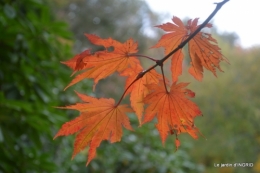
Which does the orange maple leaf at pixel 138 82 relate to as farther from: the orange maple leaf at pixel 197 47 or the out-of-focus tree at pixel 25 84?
the out-of-focus tree at pixel 25 84

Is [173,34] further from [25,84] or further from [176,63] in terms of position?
[25,84]

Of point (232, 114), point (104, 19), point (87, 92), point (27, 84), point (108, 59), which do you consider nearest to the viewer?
point (108, 59)

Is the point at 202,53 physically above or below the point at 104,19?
below

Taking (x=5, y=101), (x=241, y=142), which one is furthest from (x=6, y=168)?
(x=241, y=142)

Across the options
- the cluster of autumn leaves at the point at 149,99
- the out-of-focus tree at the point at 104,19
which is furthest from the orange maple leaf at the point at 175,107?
the out-of-focus tree at the point at 104,19

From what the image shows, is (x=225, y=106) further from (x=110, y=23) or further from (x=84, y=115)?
(x=84, y=115)

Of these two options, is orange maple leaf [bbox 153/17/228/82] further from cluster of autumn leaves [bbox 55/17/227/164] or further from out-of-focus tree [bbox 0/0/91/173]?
out-of-focus tree [bbox 0/0/91/173]

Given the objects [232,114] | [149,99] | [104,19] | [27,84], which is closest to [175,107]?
[149,99]

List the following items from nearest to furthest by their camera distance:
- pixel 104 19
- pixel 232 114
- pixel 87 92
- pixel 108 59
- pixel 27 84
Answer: pixel 108 59 < pixel 27 84 < pixel 87 92 < pixel 232 114 < pixel 104 19
